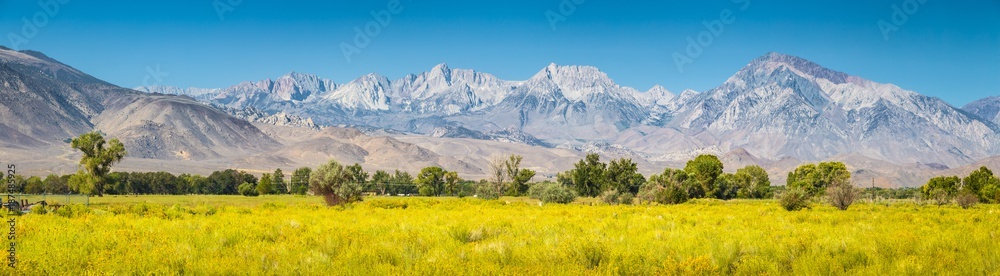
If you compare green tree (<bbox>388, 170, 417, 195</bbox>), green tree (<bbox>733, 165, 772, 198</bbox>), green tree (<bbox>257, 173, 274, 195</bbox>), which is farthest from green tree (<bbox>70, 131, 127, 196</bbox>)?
green tree (<bbox>733, 165, 772, 198</bbox>)

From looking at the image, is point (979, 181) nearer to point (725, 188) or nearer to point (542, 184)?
point (725, 188)

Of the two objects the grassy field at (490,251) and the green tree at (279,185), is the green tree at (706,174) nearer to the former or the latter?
the green tree at (279,185)

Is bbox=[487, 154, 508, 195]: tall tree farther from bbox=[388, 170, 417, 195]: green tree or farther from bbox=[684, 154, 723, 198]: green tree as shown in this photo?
bbox=[684, 154, 723, 198]: green tree

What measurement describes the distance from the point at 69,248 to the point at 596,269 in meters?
10.5

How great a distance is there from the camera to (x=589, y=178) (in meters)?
110

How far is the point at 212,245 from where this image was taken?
13703 millimetres

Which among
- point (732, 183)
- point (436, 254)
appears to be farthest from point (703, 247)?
point (732, 183)

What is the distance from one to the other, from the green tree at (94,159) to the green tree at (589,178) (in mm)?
69284

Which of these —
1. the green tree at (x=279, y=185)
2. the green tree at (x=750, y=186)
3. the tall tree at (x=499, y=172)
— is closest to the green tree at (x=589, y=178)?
the tall tree at (x=499, y=172)

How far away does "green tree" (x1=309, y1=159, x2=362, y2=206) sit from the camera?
43669 mm

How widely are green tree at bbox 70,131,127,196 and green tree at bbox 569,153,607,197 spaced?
69284 mm

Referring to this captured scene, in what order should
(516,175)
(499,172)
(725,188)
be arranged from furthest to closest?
(516,175) < (725,188) < (499,172)

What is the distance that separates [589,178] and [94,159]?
244 feet

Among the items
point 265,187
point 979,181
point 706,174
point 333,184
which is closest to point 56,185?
point 265,187
